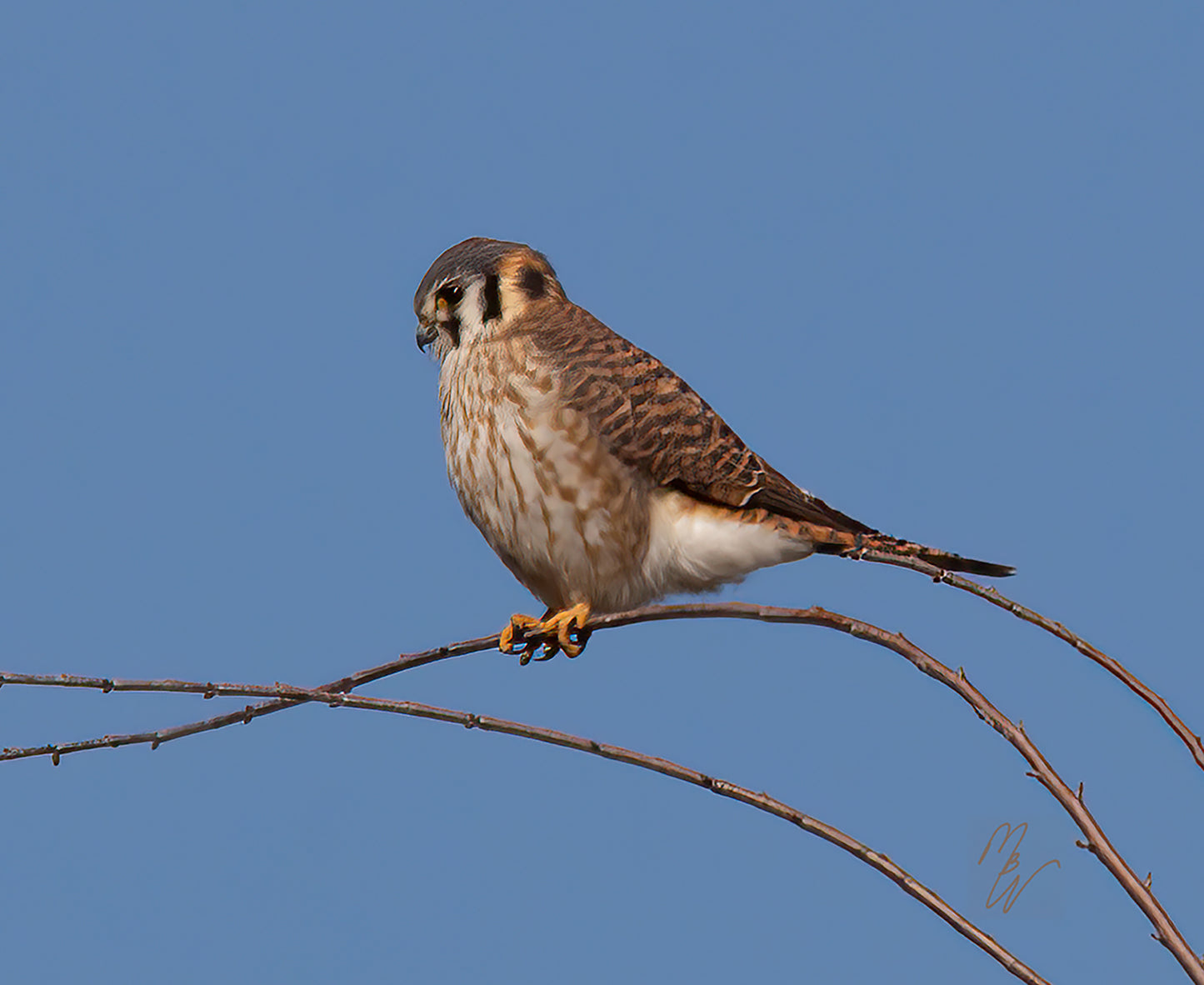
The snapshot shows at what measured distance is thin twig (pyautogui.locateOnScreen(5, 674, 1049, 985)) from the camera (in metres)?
1.84

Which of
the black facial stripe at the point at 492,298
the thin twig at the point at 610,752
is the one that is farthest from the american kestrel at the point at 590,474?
the thin twig at the point at 610,752

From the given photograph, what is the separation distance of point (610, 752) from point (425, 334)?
136 centimetres

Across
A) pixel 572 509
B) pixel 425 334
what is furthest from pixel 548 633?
pixel 425 334

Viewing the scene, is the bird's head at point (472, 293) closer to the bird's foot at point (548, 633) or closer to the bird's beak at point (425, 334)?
the bird's beak at point (425, 334)

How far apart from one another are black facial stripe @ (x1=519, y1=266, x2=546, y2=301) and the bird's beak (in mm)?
241

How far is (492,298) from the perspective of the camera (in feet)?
9.61

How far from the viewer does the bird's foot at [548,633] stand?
2.76 metres

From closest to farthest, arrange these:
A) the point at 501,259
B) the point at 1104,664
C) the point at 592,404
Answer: the point at 1104,664 < the point at 592,404 < the point at 501,259

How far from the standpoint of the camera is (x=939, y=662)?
2.01m

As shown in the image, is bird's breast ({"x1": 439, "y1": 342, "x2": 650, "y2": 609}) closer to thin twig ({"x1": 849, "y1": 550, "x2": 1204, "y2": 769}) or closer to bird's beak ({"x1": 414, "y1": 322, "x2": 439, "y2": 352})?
bird's beak ({"x1": 414, "y1": 322, "x2": 439, "y2": 352})

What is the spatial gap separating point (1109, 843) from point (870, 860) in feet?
1.21

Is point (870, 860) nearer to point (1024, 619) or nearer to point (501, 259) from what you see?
point (1024, 619)

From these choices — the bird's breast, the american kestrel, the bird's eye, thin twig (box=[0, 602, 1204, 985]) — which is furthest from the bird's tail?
the bird's eye

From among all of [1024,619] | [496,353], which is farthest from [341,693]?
[1024,619]
